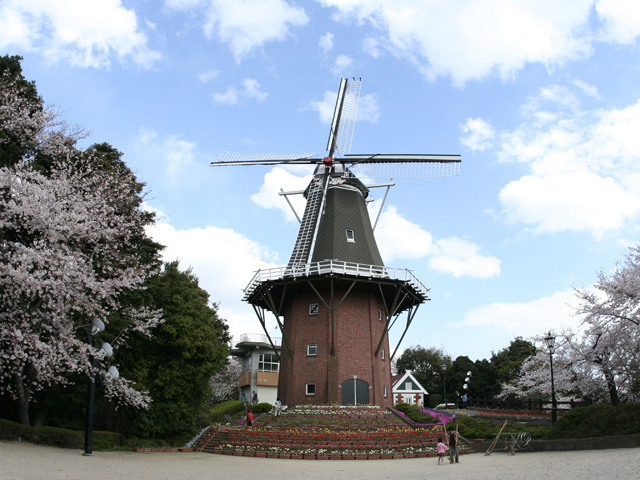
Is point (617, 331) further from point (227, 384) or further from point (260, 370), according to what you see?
point (227, 384)

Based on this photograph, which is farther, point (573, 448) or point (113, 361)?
point (113, 361)

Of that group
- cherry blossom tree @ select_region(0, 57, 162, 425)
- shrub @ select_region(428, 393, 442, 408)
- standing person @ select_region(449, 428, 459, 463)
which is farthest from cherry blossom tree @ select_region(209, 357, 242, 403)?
standing person @ select_region(449, 428, 459, 463)

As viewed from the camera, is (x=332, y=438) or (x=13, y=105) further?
(x=332, y=438)

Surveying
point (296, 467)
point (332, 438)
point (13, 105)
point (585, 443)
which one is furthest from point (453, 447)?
point (13, 105)

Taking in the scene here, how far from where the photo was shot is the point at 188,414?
23750 mm

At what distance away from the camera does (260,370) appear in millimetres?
48469

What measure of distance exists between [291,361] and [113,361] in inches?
422

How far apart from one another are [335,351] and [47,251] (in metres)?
17.1

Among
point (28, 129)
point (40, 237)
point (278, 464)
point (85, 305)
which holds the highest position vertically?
point (28, 129)

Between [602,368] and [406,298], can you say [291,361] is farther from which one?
[602,368]

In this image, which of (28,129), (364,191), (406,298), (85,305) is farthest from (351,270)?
(28,129)

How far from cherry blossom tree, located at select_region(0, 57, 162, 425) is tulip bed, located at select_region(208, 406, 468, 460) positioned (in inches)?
206

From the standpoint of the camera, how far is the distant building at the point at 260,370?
47.8m

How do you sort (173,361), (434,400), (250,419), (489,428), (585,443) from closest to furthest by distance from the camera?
(585,443)
(489,428)
(173,361)
(250,419)
(434,400)
